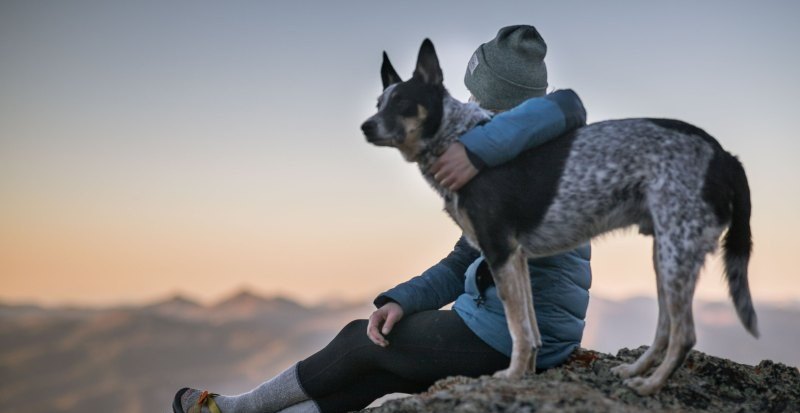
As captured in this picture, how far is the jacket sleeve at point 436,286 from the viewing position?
5.24 meters

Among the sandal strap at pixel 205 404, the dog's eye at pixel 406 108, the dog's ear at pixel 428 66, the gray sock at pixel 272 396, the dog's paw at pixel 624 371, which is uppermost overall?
the dog's ear at pixel 428 66

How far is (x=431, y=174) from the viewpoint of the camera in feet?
15.0

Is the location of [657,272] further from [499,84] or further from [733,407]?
[499,84]

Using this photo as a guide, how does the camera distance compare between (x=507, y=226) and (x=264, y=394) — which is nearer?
(x=507, y=226)

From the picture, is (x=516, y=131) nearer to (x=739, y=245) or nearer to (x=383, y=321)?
(x=739, y=245)

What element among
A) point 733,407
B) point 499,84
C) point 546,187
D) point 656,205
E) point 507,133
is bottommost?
point 733,407

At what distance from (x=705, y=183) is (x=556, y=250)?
2.89ft

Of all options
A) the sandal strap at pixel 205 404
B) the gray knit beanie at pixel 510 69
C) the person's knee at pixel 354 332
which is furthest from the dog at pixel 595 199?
the sandal strap at pixel 205 404

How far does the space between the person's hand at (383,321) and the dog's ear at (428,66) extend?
5.12 ft

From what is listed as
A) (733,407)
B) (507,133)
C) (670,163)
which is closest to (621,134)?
(670,163)

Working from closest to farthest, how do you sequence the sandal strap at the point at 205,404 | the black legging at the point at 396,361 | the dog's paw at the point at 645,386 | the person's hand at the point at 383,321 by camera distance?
1. the dog's paw at the point at 645,386
2. the black legging at the point at 396,361
3. the person's hand at the point at 383,321
4. the sandal strap at the point at 205,404

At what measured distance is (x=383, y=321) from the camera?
5.26 meters

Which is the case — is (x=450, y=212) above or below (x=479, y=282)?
above

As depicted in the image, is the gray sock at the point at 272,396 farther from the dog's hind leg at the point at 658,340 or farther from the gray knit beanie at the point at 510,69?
the gray knit beanie at the point at 510,69
